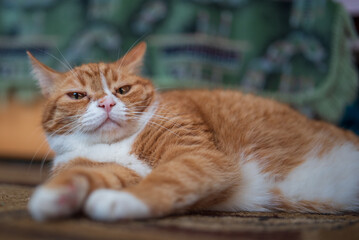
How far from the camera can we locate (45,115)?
58.4 inches

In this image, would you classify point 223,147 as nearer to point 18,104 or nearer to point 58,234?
point 58,234

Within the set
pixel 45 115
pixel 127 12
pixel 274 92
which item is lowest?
pixel 45 115

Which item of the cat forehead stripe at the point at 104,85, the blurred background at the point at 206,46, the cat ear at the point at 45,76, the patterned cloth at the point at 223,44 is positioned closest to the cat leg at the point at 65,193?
the cat forehead stripe at the point at 104,85

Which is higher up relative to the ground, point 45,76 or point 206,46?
point 206,46

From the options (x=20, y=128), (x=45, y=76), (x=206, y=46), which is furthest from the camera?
(x=20, y=128)

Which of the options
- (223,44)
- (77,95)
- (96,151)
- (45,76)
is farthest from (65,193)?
(223,44)

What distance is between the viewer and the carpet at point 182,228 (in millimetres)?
792

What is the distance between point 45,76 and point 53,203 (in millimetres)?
884

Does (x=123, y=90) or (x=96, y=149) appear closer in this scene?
(x=96, y=149)

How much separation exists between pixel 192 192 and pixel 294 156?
58cm

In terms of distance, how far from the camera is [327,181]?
4.38ft

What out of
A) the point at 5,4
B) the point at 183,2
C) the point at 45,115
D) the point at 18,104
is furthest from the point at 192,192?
the point at 5,4

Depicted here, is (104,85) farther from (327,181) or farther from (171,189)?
(327,181)

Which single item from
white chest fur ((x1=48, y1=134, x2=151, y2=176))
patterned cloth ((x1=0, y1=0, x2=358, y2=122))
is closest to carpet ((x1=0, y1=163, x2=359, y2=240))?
white chest fur ((x1=48, y1=134, x2=151, y2=176))
